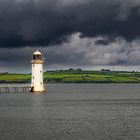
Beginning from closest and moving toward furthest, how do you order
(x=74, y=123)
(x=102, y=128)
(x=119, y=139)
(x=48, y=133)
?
(x=119, y=139) → (x=48, y=133) → (x=102, y=128) → (x=74, y=123)

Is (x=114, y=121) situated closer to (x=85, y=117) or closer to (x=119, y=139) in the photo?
(x=85, y=117)

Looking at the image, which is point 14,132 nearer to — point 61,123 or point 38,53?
point 61,123

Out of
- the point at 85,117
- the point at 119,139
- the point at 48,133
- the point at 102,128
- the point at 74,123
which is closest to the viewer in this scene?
the point at 119,139

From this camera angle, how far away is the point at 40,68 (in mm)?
124500

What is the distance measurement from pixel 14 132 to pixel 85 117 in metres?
20.0

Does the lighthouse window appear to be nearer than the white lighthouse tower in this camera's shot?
No

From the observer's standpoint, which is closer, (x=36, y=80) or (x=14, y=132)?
(x=14, y=132)

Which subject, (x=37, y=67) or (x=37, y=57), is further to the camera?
(x=37, y=57)

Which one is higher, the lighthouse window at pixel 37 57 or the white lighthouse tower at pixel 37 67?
the lighthouse window at pixel 37 57

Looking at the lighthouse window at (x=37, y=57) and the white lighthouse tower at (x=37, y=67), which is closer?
the white lighthouse tower at (x=37, y=67)

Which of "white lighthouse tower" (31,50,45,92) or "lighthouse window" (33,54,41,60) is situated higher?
"lighthouse window" (33,54,41,60)

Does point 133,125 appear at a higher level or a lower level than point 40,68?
lower

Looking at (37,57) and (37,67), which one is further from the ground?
(37,57)

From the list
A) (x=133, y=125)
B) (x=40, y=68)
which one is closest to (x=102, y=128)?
(x=133, y=125)
